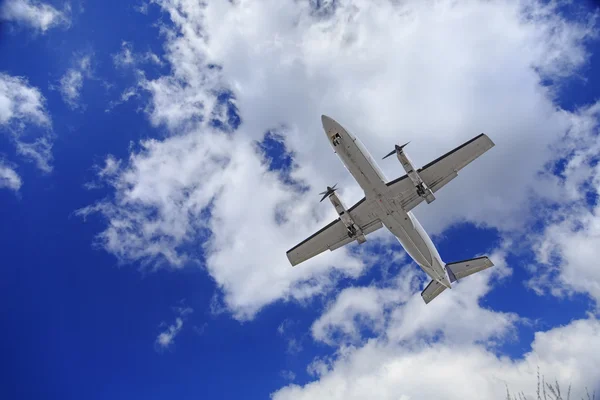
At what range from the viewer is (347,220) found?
169ft

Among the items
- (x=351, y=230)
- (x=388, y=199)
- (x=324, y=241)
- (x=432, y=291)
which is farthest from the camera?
(x=432, y=291)

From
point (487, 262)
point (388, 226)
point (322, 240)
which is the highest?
point (322, 240)

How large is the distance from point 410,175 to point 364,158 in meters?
5.75

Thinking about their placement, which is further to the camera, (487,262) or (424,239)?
(487,262)

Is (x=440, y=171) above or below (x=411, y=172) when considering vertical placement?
below

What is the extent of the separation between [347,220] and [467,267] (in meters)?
17.7

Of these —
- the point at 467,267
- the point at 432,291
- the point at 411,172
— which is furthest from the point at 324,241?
the point at 467,267

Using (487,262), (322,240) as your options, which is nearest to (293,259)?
(322,240)

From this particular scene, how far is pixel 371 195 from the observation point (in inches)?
1879

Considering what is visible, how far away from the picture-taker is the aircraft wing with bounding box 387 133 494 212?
46.2 metres

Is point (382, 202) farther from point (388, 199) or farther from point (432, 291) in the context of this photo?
point (432, 291)

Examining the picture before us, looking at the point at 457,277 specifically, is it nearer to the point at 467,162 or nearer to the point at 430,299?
the point at 430,299

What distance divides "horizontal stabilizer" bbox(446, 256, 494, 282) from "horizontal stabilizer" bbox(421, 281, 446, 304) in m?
4.06

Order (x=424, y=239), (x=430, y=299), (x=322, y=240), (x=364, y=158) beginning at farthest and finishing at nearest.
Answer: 1. (x=430, y=299)
2. (x=322, y=240)
3. (x=424, y=239)
4. (x=364, y=158)
